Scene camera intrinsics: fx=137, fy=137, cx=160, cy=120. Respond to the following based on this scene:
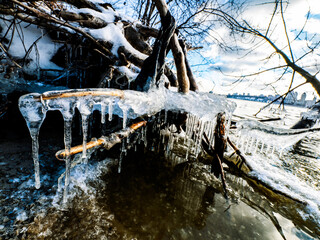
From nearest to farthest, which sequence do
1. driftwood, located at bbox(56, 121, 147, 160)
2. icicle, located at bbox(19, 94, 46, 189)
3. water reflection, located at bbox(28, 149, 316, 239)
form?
icicle, located at bbox(19, 94, 46, 189) → driftwood, located at bbox(56, 121, 147, 160) → water reflection, located at bbox(28, 149, 316, 239)

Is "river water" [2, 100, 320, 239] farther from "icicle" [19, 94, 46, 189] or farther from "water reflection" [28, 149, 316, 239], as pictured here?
"icicle" [19, 94, 46, 189]

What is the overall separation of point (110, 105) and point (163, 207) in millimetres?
1881

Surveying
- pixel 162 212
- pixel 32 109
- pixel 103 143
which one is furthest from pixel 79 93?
pixel 162 212

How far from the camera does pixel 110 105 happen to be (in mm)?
1765

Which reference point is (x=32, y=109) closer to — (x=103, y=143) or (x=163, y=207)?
(x=103, y=143)

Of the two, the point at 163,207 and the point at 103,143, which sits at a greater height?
the point at 103,143

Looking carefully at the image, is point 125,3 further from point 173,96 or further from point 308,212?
point 308,212

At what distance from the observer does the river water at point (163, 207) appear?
1.79 metres

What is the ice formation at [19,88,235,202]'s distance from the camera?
1.21 m

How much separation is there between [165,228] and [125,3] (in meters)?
11.1

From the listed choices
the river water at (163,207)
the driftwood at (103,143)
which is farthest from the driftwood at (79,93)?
the river water at (163,207)

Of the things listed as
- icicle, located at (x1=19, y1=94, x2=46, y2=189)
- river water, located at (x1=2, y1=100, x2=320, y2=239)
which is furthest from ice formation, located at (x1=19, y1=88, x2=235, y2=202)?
river water, located at (x1=2, y1=100, x2=320, y2=239)

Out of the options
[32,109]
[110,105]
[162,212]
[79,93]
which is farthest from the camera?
[162,212]

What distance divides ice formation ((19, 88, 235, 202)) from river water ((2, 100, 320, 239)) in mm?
448
